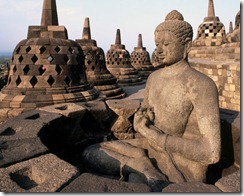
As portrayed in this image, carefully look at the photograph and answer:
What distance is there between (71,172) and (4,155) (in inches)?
26.1

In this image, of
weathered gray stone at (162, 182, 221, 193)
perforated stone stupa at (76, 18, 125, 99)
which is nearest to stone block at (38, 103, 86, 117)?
weathered gray stone at (162, 182, 221, 193)

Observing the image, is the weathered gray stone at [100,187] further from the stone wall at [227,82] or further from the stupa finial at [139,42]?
the stupa finial at [139,42]

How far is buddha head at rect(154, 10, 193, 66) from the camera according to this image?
6.91 ft

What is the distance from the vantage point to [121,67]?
14031 mm

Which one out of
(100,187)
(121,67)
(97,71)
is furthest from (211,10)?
(100,187)

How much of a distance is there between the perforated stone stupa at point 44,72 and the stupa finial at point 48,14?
214mm

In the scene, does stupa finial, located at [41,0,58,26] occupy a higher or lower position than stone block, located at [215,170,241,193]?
higher

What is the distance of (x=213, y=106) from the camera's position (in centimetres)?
196

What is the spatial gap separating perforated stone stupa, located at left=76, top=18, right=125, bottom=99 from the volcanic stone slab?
7.62 metres

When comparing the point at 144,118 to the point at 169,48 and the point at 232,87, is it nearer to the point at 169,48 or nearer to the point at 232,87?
the point at 169,48

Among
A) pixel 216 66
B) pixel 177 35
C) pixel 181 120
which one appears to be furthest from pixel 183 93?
pixel 216 66

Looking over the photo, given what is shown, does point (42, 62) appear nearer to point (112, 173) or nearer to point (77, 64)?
point (77, 64)

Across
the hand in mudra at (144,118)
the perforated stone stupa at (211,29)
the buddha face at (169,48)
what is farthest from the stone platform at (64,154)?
the perforated stone stupa at (211,29)

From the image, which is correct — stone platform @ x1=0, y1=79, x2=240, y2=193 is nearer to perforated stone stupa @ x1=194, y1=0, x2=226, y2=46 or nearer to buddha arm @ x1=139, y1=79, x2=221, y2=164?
buddha arm @ x1=139, y1=79, x2=221, y2=164
